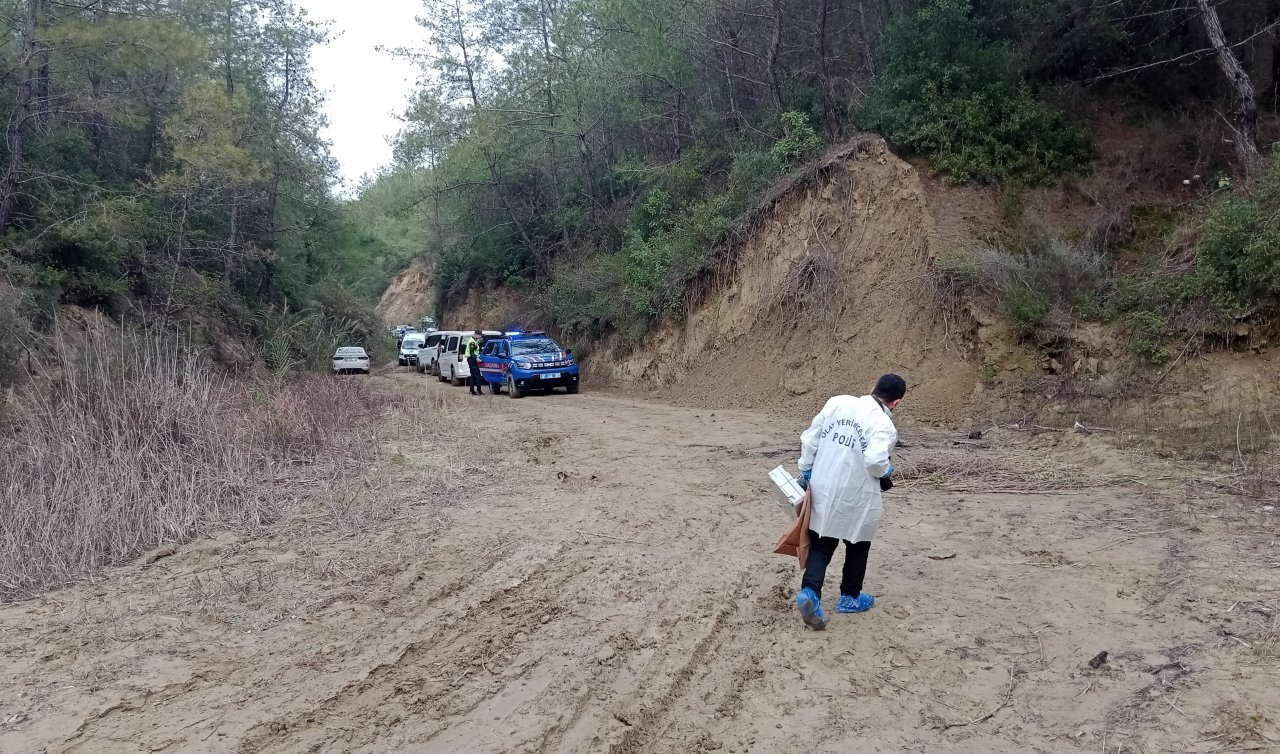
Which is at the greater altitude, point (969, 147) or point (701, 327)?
point (969, 147)

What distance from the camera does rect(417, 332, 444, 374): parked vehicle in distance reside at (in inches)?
1270

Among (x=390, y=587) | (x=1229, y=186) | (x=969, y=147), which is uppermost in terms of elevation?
(x=969, y=147)

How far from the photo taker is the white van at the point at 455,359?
1061 inches

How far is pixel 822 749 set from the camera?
12.9ft

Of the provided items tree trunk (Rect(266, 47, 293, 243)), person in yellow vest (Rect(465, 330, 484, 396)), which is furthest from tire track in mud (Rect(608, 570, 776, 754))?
tree trunk (Rect(266, 47, 293, 243))

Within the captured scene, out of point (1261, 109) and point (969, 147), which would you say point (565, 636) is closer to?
point (969, 147)

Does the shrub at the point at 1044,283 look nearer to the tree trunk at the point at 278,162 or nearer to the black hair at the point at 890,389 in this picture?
the black hair at the point at 890,389

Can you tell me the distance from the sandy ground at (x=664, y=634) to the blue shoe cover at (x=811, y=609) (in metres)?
0.10

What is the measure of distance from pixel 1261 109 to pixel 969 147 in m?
5.42

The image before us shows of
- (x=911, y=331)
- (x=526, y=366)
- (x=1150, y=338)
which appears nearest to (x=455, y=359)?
(x=526, y=366)

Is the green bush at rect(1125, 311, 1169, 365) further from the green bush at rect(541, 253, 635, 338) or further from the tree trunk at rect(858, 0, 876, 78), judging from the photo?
the green bush at rect(541, 253, 635, 338)

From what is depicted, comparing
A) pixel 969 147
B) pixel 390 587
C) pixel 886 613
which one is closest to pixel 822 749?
pixel 886 613

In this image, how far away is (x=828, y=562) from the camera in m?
5.36

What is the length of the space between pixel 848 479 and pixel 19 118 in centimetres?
1980
